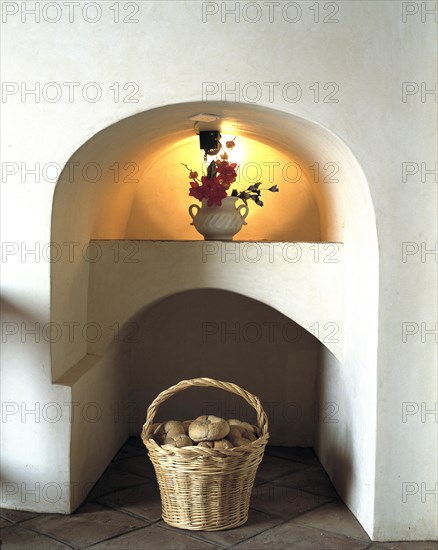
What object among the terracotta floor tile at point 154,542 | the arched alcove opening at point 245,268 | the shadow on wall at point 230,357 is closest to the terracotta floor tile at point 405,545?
the arched alcove opening at point 245,268

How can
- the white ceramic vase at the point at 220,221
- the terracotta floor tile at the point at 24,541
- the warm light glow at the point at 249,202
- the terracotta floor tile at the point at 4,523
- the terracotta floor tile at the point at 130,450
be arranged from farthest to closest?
1. the warm light glow at the point at 249,202
2. the terracotta floor tile at the point at 130,450
3. the white ceramic vase at the point at 220,221
4. the terracotta floor tile at the point at 4,523
5. the terracotta floor tile at the point at 24,541

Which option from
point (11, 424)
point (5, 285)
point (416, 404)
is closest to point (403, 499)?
point (416, 404)

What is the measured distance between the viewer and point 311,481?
15.1ft

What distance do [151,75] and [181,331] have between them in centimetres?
213

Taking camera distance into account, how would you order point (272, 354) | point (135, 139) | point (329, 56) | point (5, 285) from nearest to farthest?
point (329, 56) → point (5, 285) → point (135, 139) → point (272, 354)

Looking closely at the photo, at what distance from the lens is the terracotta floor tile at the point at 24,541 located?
3.57 meters

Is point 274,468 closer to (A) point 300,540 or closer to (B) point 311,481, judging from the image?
(B) point 311,481

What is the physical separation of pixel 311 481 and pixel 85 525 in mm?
1440

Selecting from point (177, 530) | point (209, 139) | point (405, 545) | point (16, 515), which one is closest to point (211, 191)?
point (209, 139)

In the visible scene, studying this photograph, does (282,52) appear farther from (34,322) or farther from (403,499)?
(403,499)

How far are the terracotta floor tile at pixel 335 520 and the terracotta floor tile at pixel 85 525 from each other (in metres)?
0.86

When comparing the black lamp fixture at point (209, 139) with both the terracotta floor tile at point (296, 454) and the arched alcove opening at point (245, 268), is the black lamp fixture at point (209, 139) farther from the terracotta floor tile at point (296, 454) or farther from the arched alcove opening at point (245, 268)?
the terracotta floor tile at point (296, 454)

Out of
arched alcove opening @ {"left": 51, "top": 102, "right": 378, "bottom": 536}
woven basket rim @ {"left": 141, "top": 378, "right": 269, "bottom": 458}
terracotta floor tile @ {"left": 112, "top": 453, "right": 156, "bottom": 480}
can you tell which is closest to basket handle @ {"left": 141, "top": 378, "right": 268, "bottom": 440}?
woven basket rim @ {"left": 141, "top": 378, "right": 269, "bottom": 458}

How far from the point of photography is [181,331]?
5363 mm
